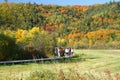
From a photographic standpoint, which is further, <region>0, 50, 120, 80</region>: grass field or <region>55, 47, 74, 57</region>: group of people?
<region>55, 47, 74, 57</region>: group of people

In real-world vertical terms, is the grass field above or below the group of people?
above

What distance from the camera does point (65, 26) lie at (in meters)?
99.7

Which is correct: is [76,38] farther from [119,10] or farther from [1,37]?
[1,37]

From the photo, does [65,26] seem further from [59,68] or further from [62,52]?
[59,68]

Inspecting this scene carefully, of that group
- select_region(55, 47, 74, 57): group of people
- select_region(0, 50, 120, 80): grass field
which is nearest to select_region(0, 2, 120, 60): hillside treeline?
select_region(55, 47, 74, 57): group of people

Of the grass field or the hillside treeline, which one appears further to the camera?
the hillside treeline

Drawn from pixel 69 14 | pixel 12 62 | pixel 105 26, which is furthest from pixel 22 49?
pixel 69 14

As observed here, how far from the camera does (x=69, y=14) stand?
116750 millimetres

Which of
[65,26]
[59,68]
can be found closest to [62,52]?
[59,68]

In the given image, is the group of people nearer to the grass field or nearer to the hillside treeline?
the hillside treeline

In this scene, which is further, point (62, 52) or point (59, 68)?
point (62, 52)

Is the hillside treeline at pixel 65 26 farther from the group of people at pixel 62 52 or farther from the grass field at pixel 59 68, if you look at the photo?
the grass field at pixel 59 68

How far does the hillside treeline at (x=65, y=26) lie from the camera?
2486 centimetres

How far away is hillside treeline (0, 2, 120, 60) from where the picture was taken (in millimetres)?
24859
